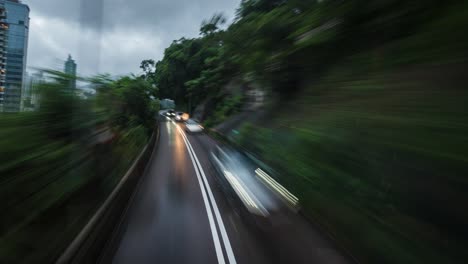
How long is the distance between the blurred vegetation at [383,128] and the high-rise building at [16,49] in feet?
21.4

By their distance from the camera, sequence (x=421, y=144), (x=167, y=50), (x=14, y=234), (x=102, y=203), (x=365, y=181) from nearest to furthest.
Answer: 1. (x=14, y=234)
2. (x=421, y=144)
3. (x=365, y=181)
4. (x=102, y=203)
5. (x=167, y=50)

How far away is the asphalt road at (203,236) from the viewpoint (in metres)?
4.07

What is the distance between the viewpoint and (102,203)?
5.09 m

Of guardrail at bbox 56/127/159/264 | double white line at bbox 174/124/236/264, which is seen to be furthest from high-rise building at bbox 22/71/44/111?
double white line at bbox 174/124/236/264

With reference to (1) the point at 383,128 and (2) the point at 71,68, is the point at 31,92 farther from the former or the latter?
(1) the point at 383,128

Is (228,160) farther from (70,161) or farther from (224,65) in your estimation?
(224,65)

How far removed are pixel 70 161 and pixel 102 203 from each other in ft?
4.65

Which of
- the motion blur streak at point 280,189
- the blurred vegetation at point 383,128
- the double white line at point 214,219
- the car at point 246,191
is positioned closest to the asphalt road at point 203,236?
the double white line at point 214,219

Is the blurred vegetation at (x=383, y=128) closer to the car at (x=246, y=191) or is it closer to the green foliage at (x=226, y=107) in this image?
the car at (x=246, y=191)

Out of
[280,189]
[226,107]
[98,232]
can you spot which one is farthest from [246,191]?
[226,107]

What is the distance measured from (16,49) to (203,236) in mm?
5258

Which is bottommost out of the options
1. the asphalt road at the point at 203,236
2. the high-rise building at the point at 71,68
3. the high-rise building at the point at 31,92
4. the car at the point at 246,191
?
the asphalt road at the point at 203,236

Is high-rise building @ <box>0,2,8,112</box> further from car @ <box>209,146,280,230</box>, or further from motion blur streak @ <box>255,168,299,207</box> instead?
motion blur streak @ <box>255,168,299,207</box>

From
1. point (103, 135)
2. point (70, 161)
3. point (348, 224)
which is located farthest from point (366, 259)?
point (103, 135)
